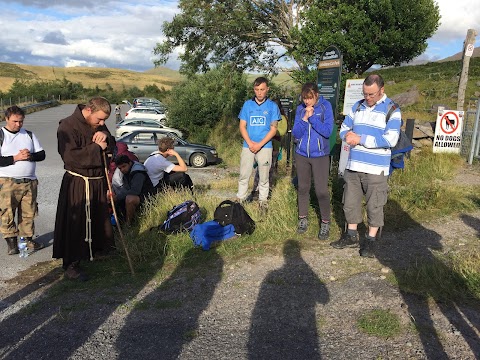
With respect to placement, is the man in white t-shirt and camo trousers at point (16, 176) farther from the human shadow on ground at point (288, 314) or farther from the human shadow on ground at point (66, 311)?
the human shadow on ground at point (288, 314)

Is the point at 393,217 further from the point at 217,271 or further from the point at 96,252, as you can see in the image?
the point at 96,252

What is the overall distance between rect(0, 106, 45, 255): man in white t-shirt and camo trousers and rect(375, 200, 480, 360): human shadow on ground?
4.25 meters

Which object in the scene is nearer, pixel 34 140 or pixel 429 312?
pixel 429 312

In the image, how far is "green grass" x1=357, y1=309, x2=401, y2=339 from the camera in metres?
3.09

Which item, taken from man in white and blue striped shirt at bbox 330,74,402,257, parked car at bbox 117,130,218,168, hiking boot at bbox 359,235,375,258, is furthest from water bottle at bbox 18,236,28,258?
parked car at bbox 117,130,218,168

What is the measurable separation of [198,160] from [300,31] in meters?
5.31

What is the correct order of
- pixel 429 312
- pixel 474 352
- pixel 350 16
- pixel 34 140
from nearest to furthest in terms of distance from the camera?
pixel 474 352
pixel 429 312
pixel 34 140
pixel 350 16

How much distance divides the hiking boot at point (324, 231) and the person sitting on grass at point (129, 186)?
8.44ft

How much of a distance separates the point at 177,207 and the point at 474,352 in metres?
3.76

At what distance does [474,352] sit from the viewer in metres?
2.84

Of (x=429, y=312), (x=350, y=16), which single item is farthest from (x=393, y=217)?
(x=350, y=16)

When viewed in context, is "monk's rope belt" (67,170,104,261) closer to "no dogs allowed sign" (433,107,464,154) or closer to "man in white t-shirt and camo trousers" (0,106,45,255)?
"man in white t-shirt and camo trousers" (0,106,45,255)

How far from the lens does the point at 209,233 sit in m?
5.03

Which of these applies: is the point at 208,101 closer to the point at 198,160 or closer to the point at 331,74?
the point at 198,160
